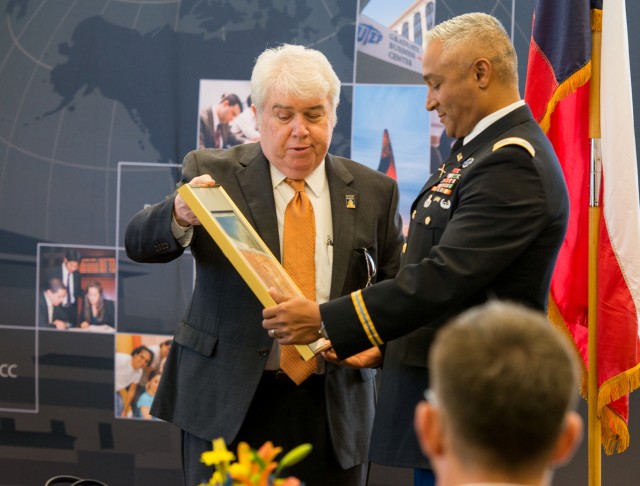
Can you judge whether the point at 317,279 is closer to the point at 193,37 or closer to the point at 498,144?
the point at 498,144

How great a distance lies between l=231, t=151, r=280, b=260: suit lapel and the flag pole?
4.33ft

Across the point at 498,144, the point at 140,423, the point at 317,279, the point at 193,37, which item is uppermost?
the point at 193,37

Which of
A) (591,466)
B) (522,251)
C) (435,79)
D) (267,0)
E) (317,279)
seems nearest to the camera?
(522,251)

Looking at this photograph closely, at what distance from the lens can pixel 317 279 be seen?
8.10 feet

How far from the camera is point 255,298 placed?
7.99ft

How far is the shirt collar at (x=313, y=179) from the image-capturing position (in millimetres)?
2529

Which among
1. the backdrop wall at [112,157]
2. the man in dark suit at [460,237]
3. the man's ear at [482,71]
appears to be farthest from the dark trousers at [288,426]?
the backdrop wall at [112,157]

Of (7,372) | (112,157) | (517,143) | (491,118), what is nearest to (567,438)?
(517,143)

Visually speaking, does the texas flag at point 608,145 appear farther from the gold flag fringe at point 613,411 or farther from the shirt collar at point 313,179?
the shirt collar at point 313,179

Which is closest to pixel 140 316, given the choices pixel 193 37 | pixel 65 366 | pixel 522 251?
pixel 65 366

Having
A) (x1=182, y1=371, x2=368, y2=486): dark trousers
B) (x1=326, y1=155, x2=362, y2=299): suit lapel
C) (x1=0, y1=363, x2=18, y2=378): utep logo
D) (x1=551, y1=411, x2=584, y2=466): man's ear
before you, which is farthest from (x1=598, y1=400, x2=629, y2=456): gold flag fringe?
(x1=0, y1=363, x2=18, y2=378): utep logo

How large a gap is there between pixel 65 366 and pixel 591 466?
2.25 m

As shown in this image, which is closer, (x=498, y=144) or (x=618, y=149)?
(x=498, y=144)

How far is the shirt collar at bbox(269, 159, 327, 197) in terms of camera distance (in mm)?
2529
